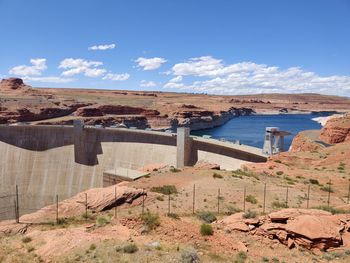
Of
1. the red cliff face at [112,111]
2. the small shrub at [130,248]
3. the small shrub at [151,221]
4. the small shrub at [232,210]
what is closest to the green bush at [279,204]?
the small shrub at [232,210]

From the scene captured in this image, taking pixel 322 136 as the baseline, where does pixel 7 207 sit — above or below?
below

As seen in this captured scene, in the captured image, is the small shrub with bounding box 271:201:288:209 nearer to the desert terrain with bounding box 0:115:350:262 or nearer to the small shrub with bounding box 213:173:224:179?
the desert terrain with bounding box 0:115:350:262

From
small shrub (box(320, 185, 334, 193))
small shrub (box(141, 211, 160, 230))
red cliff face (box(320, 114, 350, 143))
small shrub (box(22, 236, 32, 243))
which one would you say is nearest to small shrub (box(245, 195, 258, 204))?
small shrub (box(320, 185, 334, 193))

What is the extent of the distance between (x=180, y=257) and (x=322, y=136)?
2957cm

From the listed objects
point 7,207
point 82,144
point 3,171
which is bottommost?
point 7,207

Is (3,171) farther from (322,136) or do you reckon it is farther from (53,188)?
(322,136)

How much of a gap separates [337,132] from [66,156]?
26997 mm

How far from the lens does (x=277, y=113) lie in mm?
153250

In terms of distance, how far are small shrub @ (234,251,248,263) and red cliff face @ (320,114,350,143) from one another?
2677 centimetres

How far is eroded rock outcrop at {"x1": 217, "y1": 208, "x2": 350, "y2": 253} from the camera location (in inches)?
412

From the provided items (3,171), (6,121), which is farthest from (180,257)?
A: (6,121)

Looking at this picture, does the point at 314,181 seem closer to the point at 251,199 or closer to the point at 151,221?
the point at 251,199

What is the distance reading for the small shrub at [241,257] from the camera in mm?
9566

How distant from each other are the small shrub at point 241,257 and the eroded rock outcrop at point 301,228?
1447 millimetres
